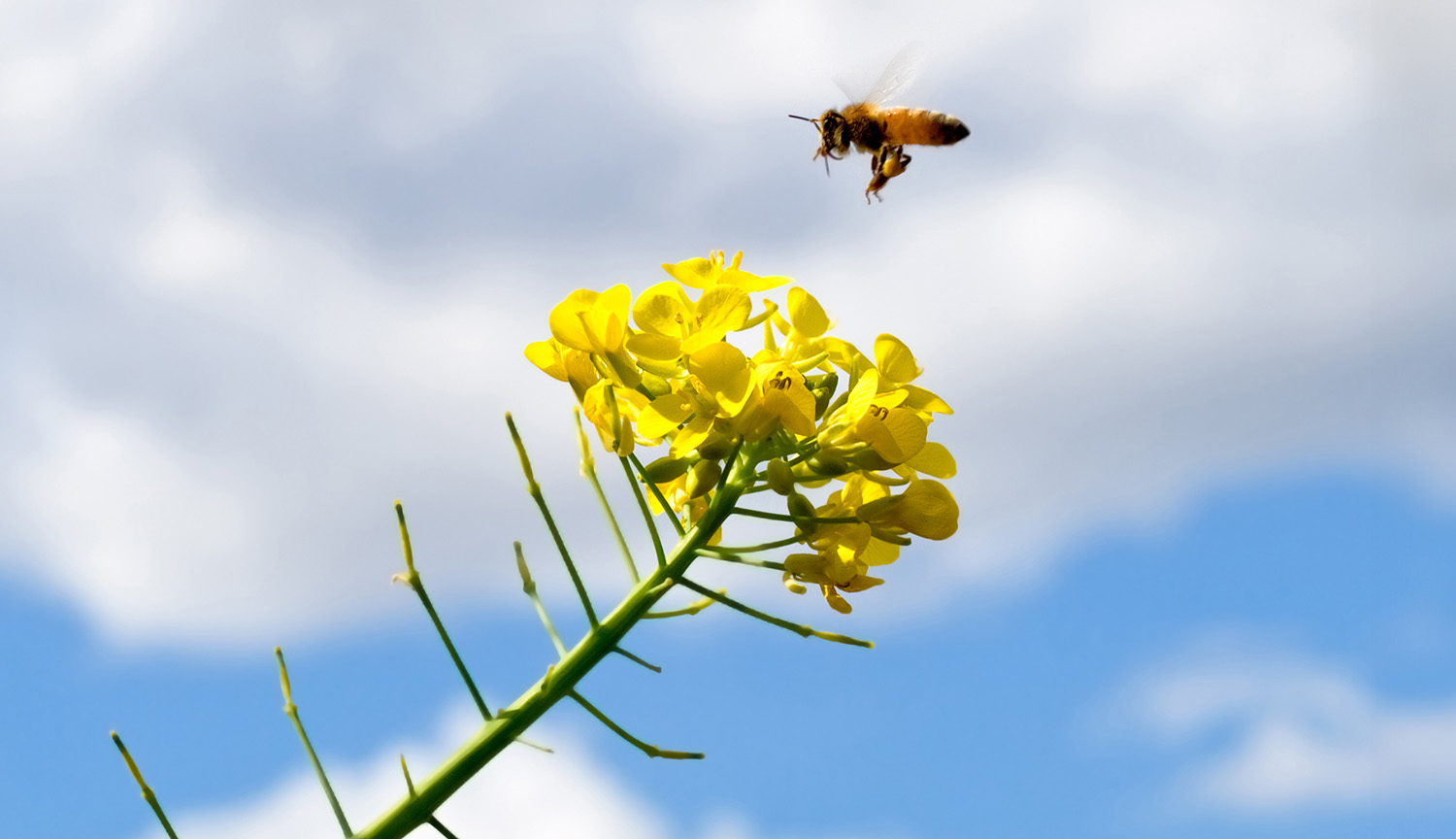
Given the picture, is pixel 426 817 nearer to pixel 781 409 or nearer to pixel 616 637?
pixel 616 637

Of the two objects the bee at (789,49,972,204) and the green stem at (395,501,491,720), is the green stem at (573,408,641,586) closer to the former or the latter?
the green stem at (395,501,491,720)

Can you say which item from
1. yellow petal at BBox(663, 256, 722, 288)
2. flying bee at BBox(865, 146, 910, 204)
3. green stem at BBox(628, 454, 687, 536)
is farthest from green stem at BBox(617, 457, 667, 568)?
flying bee at BBox(865, 146, 910, 204)

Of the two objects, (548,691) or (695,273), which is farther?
(695,273)

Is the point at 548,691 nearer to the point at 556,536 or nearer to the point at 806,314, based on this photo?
the point at 556,536

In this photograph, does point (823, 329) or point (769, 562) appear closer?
point (769, 562)

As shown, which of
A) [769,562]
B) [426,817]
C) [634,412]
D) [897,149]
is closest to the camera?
[426,817]

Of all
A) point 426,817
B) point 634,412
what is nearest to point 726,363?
point 634,412

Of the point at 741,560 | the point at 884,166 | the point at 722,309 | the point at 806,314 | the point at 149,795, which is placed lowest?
the point at 149,795

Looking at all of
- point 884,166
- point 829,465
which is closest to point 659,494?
point 829,465
